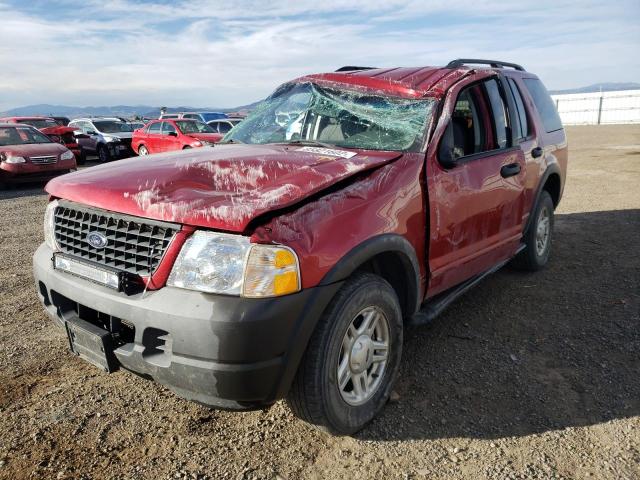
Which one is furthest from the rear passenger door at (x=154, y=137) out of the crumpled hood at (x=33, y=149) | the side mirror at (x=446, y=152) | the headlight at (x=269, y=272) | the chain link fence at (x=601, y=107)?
the chain link fence at (x=601, y=107)

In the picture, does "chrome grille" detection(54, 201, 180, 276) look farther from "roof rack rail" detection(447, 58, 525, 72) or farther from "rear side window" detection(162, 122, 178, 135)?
"rear side window" detection(162, 122, 178, 135)

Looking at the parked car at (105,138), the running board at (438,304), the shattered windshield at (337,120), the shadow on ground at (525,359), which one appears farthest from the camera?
the parked car at (105,138)

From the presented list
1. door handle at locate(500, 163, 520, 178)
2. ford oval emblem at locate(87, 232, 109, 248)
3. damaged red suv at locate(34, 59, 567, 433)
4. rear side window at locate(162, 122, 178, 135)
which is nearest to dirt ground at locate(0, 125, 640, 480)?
damaged red suv at locate(34, 59, 567, 433)

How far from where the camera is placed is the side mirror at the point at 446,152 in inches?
115

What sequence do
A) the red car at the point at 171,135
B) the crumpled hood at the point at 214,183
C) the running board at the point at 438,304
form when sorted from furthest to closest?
the red car at the point at 171,135, the running board at the point at 438,304, the crumpled hood at the point at 214,183

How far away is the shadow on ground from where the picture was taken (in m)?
2.65

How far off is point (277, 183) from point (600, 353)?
8.43ft

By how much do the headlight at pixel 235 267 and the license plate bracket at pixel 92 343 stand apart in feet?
1.52

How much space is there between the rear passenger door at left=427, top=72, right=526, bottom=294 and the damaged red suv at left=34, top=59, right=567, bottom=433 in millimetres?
16

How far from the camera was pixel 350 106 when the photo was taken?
3.36 metres

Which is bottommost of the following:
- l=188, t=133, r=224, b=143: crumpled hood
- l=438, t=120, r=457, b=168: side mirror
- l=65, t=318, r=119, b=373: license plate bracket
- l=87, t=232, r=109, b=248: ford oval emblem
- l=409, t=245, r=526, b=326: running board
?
l=409, t=245, r=526, b=326: running board

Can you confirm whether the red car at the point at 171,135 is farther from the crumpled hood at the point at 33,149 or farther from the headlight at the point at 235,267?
the headlight at the point at 235,267

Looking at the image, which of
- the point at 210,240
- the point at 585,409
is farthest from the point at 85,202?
the point at 585,409

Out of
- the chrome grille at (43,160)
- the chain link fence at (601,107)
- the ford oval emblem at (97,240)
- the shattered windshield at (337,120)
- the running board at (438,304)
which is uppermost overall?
the shattered windshield at (337,120)
